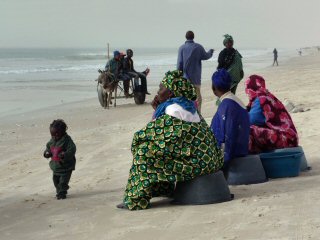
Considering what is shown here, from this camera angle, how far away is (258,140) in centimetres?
686

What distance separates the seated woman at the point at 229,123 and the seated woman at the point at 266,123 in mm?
490

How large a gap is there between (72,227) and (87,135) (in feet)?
21.1

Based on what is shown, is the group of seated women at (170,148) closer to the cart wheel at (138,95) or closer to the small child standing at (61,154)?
the small child standing at (61,154)

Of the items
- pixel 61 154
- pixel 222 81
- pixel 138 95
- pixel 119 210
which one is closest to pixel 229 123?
pixel 222 81

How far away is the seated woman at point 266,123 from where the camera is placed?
6824mm

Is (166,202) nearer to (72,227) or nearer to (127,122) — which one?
(72,227)

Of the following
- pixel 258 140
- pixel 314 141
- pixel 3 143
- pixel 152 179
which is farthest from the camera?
pixel 3 143

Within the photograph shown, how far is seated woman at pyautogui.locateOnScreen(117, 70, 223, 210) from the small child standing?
1062 millimetres

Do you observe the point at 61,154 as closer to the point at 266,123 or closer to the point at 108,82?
the point at 266,123

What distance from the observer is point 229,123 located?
20.6 feet

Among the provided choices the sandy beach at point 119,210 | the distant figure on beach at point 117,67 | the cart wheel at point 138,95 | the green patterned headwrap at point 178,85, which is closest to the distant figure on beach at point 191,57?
the sandy beach at point 119,210

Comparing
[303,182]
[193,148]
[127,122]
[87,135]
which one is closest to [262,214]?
[193,148]

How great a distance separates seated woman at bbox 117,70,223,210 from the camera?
18.3 ft

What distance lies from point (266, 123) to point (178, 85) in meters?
1.60
